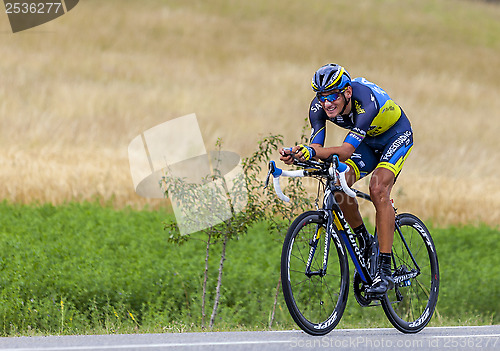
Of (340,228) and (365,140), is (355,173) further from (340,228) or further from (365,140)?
(340,228)

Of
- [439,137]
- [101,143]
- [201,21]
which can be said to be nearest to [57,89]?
[101,143]

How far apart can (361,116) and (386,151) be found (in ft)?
2.23

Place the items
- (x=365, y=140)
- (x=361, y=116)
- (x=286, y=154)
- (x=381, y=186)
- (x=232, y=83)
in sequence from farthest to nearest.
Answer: (x=232, y=83) → (x=365, y=140) → (x=381, y=186) → (x=361, y=116) → (x=286, y=154)

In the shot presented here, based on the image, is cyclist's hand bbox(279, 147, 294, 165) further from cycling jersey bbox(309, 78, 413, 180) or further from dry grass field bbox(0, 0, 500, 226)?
dry grass field bbox(0, 0, 500, 226)

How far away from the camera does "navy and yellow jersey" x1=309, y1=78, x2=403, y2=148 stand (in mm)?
7285

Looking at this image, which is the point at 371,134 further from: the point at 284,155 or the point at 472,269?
the point at 472,269

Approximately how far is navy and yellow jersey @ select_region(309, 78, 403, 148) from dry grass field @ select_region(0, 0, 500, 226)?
4.89 meters

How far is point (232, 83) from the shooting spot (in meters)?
36.1

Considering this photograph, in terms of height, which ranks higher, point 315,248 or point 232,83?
point 315,248

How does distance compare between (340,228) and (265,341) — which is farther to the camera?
(340,228)

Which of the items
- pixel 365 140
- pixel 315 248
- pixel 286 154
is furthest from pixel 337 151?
pixel 365 140

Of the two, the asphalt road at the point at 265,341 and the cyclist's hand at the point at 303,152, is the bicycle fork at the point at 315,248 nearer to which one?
the asphalt road at the point at 265,341

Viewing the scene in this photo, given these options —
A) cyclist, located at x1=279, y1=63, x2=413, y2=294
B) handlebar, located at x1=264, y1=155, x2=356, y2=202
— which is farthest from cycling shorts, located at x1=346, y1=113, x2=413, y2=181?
handlebar, located at x1=264, y1=155, x2=356, y2=202

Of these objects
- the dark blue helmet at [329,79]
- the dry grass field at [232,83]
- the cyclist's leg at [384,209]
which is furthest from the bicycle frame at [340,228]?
the dry grass field at [232,83]
